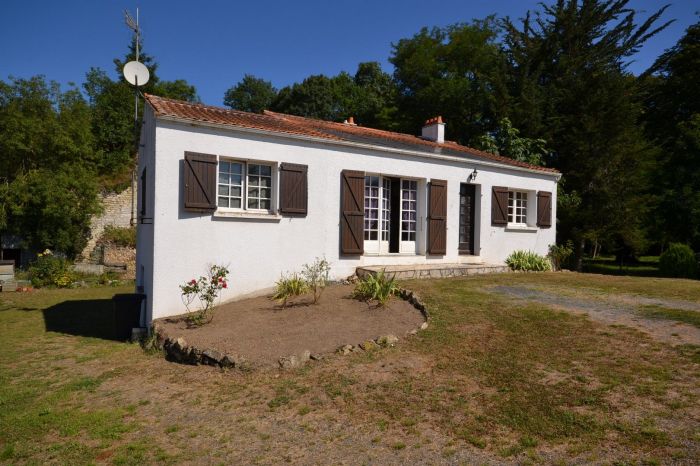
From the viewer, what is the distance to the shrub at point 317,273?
9664 millimetres

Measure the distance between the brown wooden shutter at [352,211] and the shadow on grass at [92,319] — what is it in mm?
4503

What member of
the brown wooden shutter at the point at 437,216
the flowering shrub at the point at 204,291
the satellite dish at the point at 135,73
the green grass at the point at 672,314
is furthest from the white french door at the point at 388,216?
the satellite dish at the point at 135,73

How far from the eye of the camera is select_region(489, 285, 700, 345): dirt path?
246 inches

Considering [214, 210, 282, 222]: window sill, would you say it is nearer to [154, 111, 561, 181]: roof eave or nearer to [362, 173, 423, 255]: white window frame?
[154, 111, 561, 181]: roof eave

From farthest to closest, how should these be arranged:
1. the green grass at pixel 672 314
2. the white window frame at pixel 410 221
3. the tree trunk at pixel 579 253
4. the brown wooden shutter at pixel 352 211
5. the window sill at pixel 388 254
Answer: the tree trunk at pixel 579 253
the white window frame at pixel 410 221
the window sill at pixel 388 254
the brown wooden shutter at pixel 352 211
the green grass at pixel 672 314

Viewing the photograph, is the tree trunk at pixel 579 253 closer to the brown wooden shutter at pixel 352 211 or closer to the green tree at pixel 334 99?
the brown wooden shutter at pixel 352 211

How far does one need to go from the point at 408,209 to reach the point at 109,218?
13.8 meters

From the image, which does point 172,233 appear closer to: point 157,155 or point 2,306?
point 157,155

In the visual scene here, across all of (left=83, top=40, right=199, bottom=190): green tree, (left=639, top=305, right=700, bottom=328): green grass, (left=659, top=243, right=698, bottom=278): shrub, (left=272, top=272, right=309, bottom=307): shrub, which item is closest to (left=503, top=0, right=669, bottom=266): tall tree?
(left=659, top=243, right=698, bottom=278): shrub

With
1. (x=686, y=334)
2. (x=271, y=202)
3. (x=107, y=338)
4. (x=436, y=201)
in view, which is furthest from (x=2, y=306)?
(x=686, y=334)

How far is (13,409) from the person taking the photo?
5164mm

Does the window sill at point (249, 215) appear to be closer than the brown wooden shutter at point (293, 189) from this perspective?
Yes

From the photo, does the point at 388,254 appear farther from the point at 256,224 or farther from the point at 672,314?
the point at 672,314

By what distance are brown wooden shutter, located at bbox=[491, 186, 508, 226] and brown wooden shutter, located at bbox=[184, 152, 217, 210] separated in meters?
7.86
